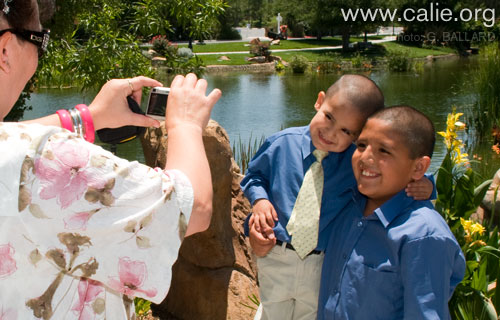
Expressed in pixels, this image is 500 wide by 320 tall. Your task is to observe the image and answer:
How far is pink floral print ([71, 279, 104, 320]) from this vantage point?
117cm

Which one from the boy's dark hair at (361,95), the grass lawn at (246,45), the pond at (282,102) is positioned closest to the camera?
the boy's dark hair at (361,95)

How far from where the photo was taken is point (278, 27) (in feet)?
141

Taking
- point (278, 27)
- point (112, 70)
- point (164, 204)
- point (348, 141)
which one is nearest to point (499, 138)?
point (112, 70)

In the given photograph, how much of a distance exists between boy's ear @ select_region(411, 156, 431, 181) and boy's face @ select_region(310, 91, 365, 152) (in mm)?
252

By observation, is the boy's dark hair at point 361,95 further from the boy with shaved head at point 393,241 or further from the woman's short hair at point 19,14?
the woman's short hair at point 19,14

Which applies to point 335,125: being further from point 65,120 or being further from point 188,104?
point 65,120

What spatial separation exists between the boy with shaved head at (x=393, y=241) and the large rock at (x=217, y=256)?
1.51 m

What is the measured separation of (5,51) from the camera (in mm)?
1176

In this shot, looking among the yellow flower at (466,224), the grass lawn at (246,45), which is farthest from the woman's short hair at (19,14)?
the grass lawn at (246,45)

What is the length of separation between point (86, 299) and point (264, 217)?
86cm

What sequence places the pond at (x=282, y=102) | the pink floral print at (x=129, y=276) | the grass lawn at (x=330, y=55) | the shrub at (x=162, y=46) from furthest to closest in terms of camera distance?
the grass lawn at (x=330, y=55)
the pond at (x=282, y=102)
the shrub at (x=162, y=46)
the pink floral print at (x=129, y=276)

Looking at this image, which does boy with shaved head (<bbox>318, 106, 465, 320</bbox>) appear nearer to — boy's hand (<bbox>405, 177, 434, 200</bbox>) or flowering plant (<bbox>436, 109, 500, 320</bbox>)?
boy's hand (<bbox>405, 177, 434, 200</bbox>)

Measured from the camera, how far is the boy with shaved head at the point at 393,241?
5.29 feet

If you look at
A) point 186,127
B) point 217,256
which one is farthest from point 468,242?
point 186,127
